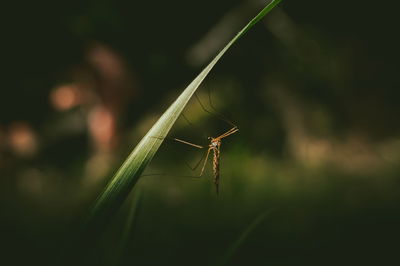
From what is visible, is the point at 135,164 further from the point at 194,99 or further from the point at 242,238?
the point at 194,99

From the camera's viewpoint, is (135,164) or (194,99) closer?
(135,164)

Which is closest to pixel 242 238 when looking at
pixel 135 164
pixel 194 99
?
pixel 135 164

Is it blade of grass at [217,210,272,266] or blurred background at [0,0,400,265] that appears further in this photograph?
blurred background at [0,0,400,265]

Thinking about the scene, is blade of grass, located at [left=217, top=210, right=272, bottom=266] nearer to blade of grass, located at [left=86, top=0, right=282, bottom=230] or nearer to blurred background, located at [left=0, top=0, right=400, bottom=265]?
blade of grass, located at [left=86, top=0, right=282, bottom=230]

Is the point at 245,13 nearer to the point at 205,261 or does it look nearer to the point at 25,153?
the point at 25,153

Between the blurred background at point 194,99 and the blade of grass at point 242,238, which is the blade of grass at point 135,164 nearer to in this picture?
the blade of grass at point 242,238

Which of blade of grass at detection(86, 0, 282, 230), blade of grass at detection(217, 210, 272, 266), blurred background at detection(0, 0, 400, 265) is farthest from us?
blurred background at detection(0, 0, 400, 265)

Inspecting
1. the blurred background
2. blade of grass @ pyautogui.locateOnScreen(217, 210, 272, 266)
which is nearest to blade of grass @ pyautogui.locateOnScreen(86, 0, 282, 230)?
blade of grass @ pyautogui.locateOnScreen(217, 210, 272, 266)
